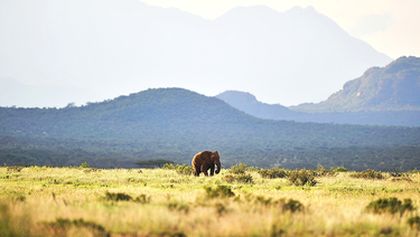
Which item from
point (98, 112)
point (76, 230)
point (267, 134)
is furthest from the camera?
point (98, 112)

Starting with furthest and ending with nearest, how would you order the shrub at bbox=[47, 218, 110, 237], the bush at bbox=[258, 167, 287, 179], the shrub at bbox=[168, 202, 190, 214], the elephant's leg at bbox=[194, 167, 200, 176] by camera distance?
the bush at bbox=[258, 167, 287, 179] < the elephant's leg at bbox=[194, 167, 200, 176] < the shrub at bbox=[168, 202, 190, 214] < the shrub at bbox=[47, 218, 110, 237]

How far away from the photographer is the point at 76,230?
1028 centimetres

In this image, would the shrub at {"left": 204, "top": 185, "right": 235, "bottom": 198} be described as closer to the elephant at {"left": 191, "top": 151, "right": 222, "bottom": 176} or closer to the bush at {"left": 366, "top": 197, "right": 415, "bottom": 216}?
the bush at {"left": 366, "top": 197, "right": 415, "bottom": 216}

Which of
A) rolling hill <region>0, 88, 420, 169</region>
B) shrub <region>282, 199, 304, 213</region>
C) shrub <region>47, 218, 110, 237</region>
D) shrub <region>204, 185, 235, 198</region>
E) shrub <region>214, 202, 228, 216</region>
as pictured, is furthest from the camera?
rolling hill <region>0, 88, 420, 169</region>

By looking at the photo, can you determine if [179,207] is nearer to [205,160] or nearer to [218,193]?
[218,193]

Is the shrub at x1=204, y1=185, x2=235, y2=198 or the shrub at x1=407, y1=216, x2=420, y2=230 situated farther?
the shrub at x1=204, y1=185, x2=235, y2=198

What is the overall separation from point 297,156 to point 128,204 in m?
89.3

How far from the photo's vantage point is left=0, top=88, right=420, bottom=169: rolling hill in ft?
296

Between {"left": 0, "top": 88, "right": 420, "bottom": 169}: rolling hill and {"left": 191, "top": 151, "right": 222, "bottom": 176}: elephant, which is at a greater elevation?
{"left": 0, "top": 88, "right": 420, "bottom": 169}: rolling hill

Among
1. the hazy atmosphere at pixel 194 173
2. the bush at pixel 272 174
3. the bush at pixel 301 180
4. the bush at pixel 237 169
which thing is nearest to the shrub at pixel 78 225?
the hazy atmosphere at pixel 194 173

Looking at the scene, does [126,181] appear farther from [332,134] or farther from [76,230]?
[332,134]

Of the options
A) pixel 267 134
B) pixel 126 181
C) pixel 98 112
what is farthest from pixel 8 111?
pixel 126 181

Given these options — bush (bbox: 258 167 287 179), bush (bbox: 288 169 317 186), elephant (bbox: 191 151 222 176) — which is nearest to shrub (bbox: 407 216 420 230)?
bush (bbox: 288 169 317 186)

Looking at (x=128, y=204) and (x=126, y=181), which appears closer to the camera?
(x=128, y=204)
